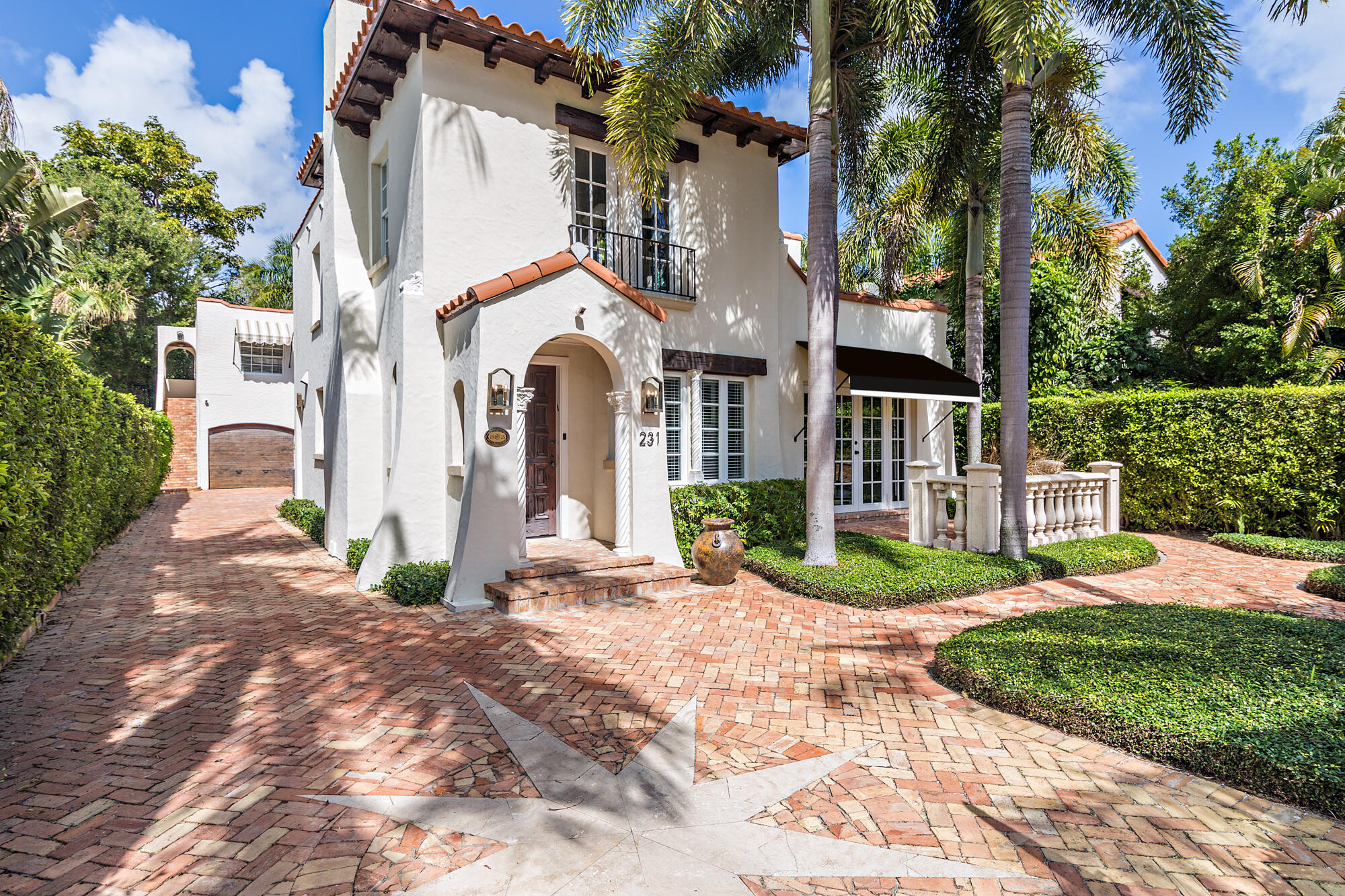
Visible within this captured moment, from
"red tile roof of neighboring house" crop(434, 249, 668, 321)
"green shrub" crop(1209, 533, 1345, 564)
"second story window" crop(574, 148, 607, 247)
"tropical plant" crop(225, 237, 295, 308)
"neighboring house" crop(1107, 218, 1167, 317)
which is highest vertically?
"tropical plant" crop(225, 237, 295, 308)

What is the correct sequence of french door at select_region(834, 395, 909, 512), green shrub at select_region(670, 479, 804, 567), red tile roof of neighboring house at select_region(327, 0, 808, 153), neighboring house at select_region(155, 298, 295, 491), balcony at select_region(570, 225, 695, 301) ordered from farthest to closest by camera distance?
neighboring house at select_region(155, 298, 295, 491) → french door at select_region(834, 395, 909, 512) → balcony at select_region(570, 225, 695, 301) → green shrub at select_region(670, 479, 804, 567) → red tile roof of neighboring house at select_region(327, 0, 808, 153)

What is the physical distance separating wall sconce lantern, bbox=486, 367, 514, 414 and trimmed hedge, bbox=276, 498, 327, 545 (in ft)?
21.9

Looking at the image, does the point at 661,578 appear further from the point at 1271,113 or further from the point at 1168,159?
the point at 1168,159

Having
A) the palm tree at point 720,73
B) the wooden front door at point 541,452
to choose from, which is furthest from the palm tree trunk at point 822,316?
the wooden front door at point 541,452

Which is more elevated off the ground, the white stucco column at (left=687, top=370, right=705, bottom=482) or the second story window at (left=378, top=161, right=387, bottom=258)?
the second story window at (left=378, top=161, right=387, bottom=258)

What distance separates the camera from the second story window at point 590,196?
11.0 m

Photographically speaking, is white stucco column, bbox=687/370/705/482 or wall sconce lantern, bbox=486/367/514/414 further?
white stucco column, bbox=687/370/705/482

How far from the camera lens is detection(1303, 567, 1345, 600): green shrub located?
8.45 m

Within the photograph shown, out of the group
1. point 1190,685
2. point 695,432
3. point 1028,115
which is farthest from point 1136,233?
point 1190,685

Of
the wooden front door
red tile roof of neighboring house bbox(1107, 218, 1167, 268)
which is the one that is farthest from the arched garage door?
red tile roof of neighboring house bbox(1107, 218, 1167, 268)

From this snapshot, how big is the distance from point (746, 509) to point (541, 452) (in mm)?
3672

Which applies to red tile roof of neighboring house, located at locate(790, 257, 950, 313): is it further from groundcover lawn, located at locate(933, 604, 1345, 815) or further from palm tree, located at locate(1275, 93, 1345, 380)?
palm tree, located at locate(1275, 93, 1345, 380)

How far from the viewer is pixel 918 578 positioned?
884cm

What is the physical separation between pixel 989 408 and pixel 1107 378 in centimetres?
631
